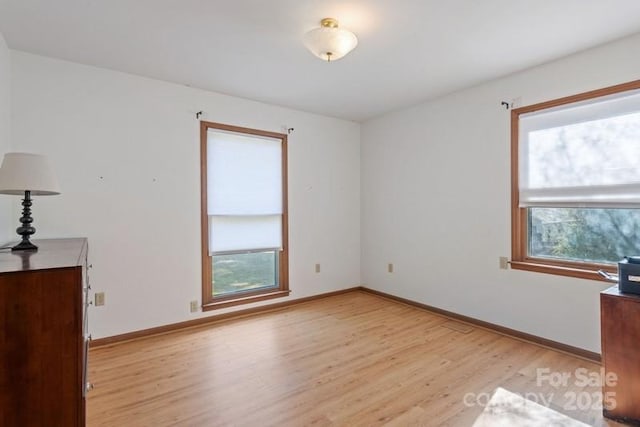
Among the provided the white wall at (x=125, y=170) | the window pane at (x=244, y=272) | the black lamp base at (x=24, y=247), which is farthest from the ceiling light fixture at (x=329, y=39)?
the window pane at (x=244, y=272)

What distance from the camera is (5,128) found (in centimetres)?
255

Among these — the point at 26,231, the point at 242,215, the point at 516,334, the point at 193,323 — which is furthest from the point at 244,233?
the point at 516,334

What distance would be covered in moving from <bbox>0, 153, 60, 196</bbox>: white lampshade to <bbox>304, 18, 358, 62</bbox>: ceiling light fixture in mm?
1890

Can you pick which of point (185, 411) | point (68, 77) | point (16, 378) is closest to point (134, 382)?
point (185, 411)

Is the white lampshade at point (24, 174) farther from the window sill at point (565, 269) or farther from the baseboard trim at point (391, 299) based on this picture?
the window sill at point (565, 269)

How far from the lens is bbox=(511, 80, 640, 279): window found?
254 centimetres

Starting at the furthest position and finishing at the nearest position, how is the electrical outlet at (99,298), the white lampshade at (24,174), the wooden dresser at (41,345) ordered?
the electrical outlet at (99,298) → the white lampshade at (24,174) → the wooden dresser at (41,345)

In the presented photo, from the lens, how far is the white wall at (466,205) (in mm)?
2773

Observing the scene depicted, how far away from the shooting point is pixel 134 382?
2381 millimetres

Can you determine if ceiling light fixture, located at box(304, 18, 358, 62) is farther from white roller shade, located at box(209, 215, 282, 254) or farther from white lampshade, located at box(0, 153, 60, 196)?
white roller shade, located at box(209, 215, 282, 254)

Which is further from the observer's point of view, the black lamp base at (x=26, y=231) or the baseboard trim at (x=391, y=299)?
the baseboard trim at (x=391, y=299)

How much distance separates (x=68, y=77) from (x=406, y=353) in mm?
3840

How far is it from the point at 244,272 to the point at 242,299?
0.33 metres

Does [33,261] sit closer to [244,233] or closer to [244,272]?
[244,233]
